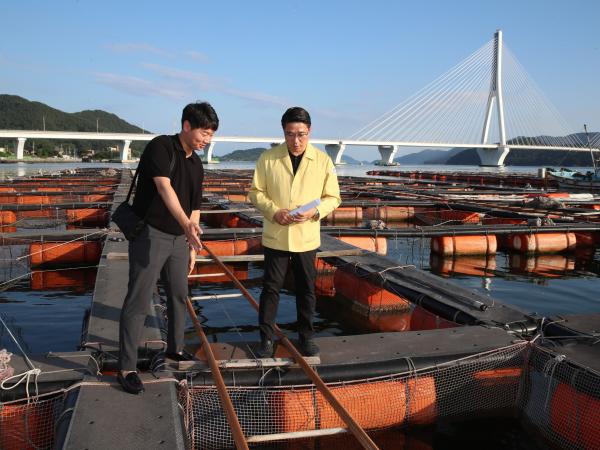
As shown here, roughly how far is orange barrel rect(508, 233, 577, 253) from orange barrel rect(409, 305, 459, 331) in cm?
854

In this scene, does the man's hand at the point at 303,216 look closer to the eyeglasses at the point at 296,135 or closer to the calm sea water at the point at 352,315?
the eyeglasses at the point at 296,135

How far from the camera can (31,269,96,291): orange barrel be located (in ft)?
31.3

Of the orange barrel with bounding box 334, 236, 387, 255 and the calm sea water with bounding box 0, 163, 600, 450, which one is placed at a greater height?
the orange barrel with bounding box 334, 236, 387, 255

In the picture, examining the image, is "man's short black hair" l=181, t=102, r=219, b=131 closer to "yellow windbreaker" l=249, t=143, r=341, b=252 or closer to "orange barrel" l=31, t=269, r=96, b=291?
"yellow windbreaker" l=249, t=143, r=341, b=252

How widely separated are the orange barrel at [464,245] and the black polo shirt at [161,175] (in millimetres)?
10181

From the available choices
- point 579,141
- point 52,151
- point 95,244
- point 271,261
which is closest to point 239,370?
point 271,261

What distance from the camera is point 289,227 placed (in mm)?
3643

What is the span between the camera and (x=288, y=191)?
365 cm

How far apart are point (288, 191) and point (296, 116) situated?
0.54m

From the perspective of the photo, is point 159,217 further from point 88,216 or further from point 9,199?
point 9,199

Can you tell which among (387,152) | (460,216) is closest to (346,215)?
(460,216)

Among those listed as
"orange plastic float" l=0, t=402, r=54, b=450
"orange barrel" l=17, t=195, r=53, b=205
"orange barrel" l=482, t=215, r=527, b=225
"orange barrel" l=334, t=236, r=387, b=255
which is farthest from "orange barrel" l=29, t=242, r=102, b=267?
"orange barrel" l=482, t=215, r=527, b=225

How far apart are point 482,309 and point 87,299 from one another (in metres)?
6.59

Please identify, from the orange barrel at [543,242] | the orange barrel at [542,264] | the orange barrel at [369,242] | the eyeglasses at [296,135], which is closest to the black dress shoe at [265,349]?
the eyeglasses at [296,135]
